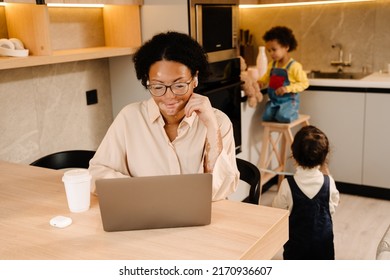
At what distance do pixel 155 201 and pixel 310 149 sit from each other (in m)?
1.18

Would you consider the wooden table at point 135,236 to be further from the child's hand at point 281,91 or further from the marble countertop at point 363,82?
the marble countertop at point 363,82

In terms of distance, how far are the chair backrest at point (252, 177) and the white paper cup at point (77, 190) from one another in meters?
0.62

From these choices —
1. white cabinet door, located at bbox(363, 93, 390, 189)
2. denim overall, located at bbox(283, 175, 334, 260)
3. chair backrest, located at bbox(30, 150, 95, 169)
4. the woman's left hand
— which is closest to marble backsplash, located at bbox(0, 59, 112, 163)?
chair backrest, located at bbox(30, 150, 95, 169)

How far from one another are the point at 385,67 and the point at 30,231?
3457mm

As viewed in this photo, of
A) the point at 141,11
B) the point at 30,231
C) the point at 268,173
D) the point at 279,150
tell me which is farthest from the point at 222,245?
the point at 279,150

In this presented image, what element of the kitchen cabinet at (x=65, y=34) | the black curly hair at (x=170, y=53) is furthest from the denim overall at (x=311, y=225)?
the kitchen cabinet at (x=65, y=34)

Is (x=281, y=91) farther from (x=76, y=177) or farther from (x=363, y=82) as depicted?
(x=76, y=177)

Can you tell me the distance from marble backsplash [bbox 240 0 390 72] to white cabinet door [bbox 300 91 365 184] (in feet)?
2.10

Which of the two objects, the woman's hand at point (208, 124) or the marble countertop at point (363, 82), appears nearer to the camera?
the woman's hand at point (208, 124)

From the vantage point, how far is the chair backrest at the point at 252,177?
5.68 ft

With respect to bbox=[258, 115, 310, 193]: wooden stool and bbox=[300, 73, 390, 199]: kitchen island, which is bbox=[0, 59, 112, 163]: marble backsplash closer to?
bbox=[258, 115, 310, 193]: wooden stool

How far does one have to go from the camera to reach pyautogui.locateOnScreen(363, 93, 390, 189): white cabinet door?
338 cm

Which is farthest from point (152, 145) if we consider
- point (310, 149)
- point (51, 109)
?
point (51, 109)

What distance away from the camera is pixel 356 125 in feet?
11.5
